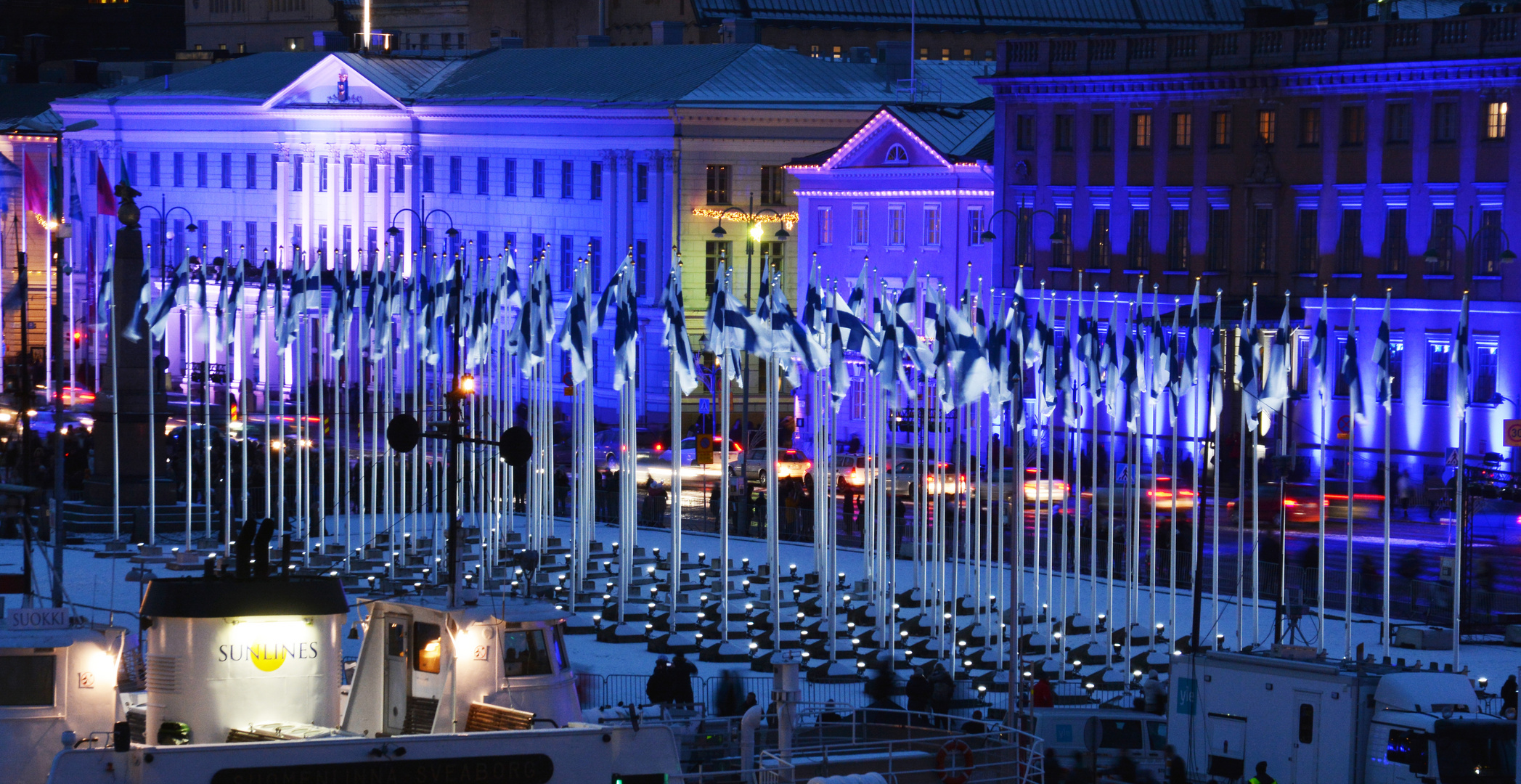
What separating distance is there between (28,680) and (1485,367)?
4636cm

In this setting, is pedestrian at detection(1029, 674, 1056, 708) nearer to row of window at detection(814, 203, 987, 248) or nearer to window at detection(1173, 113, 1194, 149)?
window at detection(1173, 113, 1194, 149)

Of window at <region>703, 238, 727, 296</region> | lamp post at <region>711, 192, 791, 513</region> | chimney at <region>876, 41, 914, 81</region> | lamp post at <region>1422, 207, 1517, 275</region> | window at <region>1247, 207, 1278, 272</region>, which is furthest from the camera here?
chimney at <region>876, 41, 914, 81</region>

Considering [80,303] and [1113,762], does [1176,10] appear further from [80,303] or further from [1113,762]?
[1113,762]

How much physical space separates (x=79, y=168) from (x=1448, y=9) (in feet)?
193

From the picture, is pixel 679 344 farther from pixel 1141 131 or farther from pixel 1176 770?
pixel 1141 131

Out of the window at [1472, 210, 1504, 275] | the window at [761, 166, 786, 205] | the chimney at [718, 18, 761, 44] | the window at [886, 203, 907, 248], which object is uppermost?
the chimney at [718, 18, 761, 44]

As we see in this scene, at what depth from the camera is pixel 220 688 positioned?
78.7ft

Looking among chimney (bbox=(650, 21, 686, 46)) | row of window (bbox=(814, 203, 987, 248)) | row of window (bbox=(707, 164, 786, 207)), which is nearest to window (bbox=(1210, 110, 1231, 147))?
row of window (bbox=(814, 203, 987, 248))

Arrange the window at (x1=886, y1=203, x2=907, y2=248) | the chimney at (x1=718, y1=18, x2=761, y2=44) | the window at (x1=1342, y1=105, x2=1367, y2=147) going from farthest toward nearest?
the chimney at (x1=718, y1=18, x2=761, y2=44)
the window at (x1=886, y1=203, x2=907, y2=248)
the window at (x1=1342, y1=105, x2=1367, y2=147)

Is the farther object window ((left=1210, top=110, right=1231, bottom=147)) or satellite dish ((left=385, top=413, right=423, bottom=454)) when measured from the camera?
window ((left=1210, top=110, right=1231, bottom=147))

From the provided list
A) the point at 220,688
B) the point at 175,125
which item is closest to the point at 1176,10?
the point at 175,125

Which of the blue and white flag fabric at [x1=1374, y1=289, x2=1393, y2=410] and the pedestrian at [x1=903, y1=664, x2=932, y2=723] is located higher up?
the blue and white flag fabric at [x1=1374, y1=289, x2=1393, y2=410]

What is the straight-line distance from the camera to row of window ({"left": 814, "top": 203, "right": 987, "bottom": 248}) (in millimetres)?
77875

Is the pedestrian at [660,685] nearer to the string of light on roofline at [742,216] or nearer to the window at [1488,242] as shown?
the window at [1488,242]
